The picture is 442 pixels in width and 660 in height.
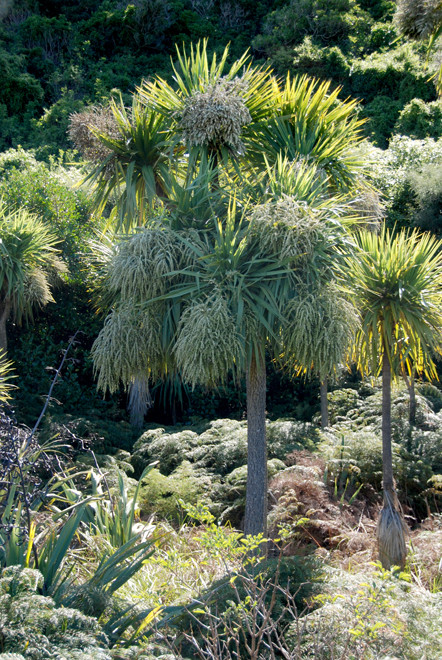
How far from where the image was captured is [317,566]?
4.36 meters

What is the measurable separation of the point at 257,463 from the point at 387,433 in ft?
4.38

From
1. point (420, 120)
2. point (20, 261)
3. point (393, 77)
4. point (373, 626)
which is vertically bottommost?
point (373, 626)

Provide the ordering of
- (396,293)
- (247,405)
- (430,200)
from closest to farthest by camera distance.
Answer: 1. (396,293)
2. (247,405)
3. (430,200)

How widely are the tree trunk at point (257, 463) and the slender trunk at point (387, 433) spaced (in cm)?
118

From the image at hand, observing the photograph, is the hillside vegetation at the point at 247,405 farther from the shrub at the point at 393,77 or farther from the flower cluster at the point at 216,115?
the shrub at the point at 393,77

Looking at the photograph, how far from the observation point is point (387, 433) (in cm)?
592

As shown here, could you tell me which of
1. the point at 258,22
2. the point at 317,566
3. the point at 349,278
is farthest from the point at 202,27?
the point at 317,566

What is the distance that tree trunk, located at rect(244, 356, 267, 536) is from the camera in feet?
18.6

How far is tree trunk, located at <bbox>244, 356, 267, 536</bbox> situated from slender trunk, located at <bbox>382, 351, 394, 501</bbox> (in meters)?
1.18

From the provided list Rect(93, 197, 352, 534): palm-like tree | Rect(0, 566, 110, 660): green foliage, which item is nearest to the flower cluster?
Rect(93, 197, 352, 534): palm-like tree

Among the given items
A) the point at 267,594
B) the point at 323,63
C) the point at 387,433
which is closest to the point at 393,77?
the point at 323,63

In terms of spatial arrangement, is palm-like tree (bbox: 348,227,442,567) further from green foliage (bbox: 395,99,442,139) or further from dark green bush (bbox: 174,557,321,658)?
green foliage (bbox: 395,99,442,139)

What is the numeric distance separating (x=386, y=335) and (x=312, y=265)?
1239 millimetres

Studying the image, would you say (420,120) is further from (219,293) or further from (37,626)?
(37,626)
